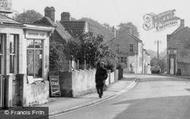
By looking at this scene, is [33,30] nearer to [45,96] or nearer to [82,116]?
[45,96]

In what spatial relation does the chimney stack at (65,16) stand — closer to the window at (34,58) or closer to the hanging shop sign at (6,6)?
the window at (34,58)

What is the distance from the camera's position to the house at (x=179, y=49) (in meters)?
87.8

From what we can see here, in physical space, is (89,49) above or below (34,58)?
above

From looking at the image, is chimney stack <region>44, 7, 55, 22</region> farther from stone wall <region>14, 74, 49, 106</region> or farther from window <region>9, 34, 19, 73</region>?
stone wall <region>14, 74, 49, 106</region>

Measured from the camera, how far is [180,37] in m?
89.4

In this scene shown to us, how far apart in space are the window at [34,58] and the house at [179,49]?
209ft

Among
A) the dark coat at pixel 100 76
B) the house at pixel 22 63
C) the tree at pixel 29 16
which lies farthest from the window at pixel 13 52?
the tree at pixel 29 16

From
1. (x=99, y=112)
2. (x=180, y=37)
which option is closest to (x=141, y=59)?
(x=180, y=37)

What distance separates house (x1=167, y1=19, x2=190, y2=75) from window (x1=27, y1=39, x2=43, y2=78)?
209 feet

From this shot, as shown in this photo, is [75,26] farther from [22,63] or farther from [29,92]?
[29,92]

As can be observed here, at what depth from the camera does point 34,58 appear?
2494cm

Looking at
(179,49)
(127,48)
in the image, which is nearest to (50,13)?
(179,49)

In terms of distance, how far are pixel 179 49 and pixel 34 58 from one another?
67.1 meters

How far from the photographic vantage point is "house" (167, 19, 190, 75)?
87812 mm
